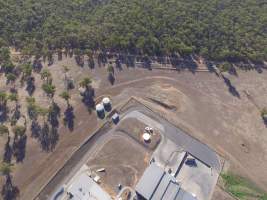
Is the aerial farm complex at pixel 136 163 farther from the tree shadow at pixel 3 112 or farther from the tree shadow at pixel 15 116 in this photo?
the tree shadow at pixel 3 112

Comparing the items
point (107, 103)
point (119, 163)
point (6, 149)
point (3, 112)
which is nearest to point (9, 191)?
point (6, 149)

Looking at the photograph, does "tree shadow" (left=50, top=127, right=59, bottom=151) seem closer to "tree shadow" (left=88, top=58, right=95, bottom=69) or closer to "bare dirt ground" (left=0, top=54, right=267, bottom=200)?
"bare dirt ground" (left=0, top=54, right=267, bottom=200)

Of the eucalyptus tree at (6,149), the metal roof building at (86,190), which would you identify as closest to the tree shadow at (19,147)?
the eucalyptus tree at (6,149)

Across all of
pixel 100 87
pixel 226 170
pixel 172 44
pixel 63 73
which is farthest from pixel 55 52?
pixel 226 170

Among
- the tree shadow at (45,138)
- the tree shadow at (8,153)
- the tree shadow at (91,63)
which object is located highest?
the tree shadow at (91,63)

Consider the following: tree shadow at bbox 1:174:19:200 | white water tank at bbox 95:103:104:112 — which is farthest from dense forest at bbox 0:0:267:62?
tree shadow at bbox 1:174:19:200

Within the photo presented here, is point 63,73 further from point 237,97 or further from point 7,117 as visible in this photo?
point 237,97

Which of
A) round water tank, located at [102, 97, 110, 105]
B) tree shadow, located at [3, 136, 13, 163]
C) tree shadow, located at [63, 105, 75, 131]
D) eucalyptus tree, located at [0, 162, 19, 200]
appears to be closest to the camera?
eucalyptus tree, located at [0, 162, 19, 200]
